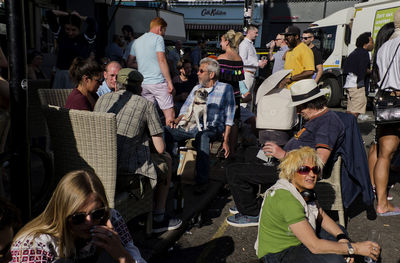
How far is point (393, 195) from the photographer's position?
5.04 metres

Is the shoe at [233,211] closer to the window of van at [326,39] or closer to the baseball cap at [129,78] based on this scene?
the baseball cap at [129,78]

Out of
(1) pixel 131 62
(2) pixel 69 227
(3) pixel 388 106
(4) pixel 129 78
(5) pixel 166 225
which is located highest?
(1) pixel 131 62

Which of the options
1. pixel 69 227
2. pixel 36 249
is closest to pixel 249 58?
pixel 69 227

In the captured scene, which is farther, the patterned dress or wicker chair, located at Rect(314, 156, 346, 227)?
wicker chair, located at Rect(314, 156, 346, 227)

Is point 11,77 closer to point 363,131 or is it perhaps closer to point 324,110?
point 324,110

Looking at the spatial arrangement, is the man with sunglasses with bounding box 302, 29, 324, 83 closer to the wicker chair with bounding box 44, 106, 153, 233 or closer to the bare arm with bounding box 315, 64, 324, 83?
the bare arm with bounding box 315, 64, 324, 83

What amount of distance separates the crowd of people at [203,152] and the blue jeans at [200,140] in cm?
1

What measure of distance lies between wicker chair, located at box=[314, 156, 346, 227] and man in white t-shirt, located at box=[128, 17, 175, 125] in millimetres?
2277

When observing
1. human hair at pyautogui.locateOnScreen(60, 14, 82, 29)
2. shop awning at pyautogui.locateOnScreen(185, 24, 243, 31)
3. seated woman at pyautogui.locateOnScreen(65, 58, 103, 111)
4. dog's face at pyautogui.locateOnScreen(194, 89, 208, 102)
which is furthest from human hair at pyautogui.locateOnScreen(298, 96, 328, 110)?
shop awning at pyautogui.locateOnScreen(185, 24, 243, 31)

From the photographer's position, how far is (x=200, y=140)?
4.83 m

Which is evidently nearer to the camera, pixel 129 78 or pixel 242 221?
pixel 129 78

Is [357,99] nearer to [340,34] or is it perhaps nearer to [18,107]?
[340,34]

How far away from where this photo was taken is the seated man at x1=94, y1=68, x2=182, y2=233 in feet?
10.5

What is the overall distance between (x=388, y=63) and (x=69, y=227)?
13.2 ft
